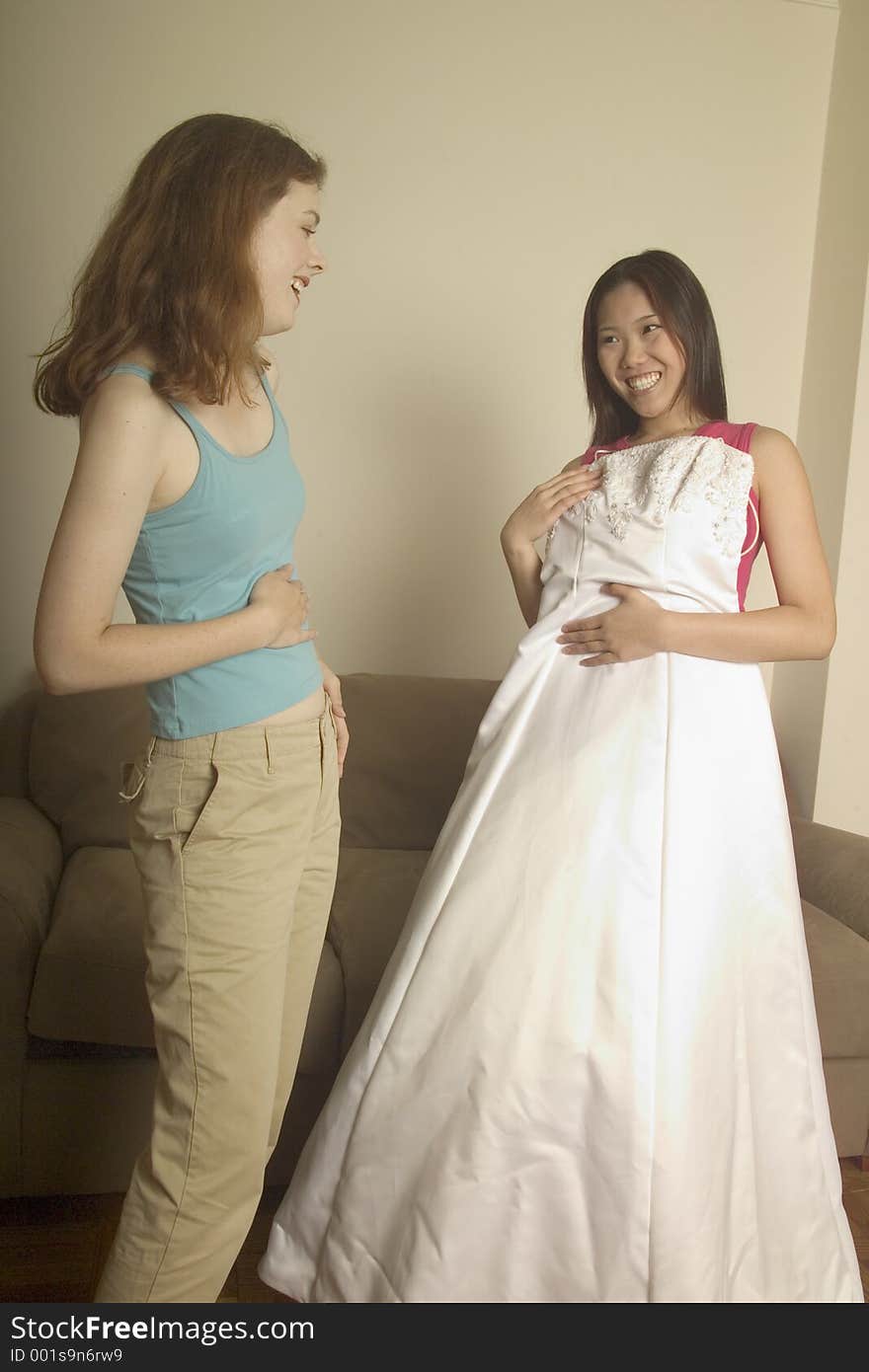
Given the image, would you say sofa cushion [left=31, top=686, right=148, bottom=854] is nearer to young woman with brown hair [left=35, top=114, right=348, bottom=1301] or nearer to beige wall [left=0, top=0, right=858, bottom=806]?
beige wall [left=0, top=0, right=858, bottom=806]

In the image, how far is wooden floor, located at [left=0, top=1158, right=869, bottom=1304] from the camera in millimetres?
1769

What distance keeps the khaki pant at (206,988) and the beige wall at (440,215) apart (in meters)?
1.78

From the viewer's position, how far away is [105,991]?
196cm

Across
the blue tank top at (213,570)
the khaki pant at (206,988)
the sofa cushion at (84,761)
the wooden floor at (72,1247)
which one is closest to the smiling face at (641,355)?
the blue tank top at (213,570)

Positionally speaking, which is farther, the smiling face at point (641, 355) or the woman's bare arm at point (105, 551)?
the smiling face at point (641, 355)

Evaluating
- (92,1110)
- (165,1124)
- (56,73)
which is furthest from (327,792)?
(56,73)

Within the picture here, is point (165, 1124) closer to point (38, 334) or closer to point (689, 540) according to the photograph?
point (689, 540)

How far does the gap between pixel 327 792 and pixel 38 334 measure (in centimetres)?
187

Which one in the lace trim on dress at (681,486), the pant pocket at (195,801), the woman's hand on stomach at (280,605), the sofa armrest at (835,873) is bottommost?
the sofa armrest at (835,873)

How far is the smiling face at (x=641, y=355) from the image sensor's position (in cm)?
186

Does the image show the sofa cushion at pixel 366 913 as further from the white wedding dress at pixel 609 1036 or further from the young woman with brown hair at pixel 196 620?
the young woman with brown hair at pixel 196 620

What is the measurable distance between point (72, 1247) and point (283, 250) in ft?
→ 5.34

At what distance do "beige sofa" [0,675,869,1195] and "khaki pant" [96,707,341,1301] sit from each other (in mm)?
744

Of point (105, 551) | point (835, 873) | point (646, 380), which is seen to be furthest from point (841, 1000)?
point (105, 551)
